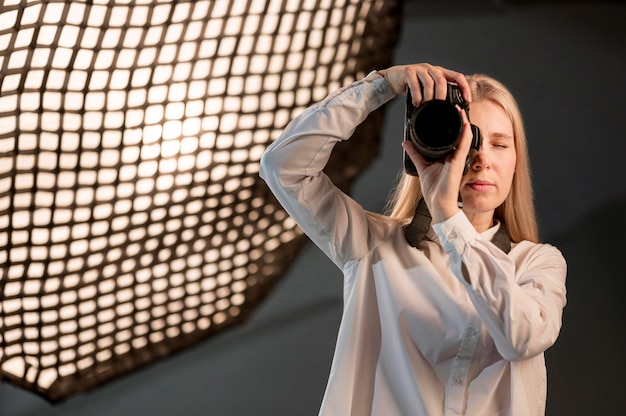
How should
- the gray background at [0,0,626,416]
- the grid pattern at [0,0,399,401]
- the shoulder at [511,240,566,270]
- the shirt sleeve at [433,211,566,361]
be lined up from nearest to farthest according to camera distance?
the shirt sleeve at [433,211,566,361] → the shoulder at [511,240,566,270] → the grid pattern at [0,0,399,401] → the gray background at [0,0,626,416]

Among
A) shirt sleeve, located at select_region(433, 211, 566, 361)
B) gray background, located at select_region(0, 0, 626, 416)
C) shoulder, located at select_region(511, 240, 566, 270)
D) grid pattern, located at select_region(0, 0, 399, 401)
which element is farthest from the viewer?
gray background, located at select_region(0, 0, 626, 416)

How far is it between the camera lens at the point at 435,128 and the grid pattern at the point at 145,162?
755 millimetres

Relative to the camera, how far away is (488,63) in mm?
1679

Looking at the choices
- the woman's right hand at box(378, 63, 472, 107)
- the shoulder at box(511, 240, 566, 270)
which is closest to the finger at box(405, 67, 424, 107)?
the woman's right hand at box(378, 63, 472, 107)

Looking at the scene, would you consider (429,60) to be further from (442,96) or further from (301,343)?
(442,96)

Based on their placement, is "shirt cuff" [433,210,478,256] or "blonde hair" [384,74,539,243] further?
"blonde hair" [384,74,539,243]

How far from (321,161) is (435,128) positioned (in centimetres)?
Result: 14

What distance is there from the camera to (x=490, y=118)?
1017 millimetres

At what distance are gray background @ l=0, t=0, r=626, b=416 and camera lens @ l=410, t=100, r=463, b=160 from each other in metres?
0.81

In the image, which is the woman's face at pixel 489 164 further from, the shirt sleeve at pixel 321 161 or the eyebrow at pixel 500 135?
the shirt sleeve at pixel 321 161

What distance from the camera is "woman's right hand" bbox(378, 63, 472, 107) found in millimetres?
909

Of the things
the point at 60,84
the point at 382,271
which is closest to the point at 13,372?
the point at 60,84

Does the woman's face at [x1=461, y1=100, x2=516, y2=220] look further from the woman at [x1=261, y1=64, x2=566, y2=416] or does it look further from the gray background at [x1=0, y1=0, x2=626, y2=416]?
the gray background at [x1=0, y1=0, x2=626, y2=416]

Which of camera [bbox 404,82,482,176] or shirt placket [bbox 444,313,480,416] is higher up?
camera [bbox 404,82,482,176]
